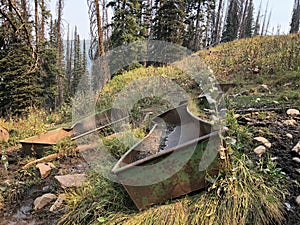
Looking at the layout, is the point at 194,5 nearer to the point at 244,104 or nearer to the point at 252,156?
the point at 244,104

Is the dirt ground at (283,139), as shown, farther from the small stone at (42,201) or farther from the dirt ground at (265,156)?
the small stone at (42,201)

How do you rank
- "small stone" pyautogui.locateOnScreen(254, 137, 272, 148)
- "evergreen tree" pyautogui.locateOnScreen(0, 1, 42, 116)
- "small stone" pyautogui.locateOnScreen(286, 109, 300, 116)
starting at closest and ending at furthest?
"small stone" pyautogui.locateOnScreen(254, 137, 272, 148), "small stone" pyautogui.locateOnScreen(286, 109, 300, 116), "evergreen tree" pyautogui.locateOnScreen(0, 1, 42, 116)

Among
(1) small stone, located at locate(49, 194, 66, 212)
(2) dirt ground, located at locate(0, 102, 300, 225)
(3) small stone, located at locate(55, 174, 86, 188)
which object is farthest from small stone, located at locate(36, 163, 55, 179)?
(1) small stone, located at locate(49, 194, 66, 212)

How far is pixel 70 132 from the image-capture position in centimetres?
459

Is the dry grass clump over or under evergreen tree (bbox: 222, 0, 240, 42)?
under

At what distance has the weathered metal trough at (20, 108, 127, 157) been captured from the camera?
4.15 metres

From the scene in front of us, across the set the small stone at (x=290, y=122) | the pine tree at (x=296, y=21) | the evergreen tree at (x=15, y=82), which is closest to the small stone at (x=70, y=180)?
the small stone at (x=290, y=122)

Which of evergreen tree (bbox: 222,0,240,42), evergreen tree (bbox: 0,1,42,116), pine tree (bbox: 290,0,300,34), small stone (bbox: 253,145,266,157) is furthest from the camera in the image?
evergreen tree (bbox: 222,0,240,42)

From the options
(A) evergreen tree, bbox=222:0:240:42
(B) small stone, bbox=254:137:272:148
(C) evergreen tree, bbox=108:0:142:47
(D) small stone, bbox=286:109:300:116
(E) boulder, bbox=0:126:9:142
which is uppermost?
(A) evergreen tree, bbox=222:0:240:42

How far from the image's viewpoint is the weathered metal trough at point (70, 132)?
4.15m

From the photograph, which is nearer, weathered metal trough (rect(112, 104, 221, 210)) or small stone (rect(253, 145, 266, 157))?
weathered metal trough (rect(112, 104, 221, 210))

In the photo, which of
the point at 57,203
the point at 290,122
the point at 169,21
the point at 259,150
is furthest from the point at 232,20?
the point at 57,203

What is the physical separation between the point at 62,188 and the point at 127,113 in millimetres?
2758

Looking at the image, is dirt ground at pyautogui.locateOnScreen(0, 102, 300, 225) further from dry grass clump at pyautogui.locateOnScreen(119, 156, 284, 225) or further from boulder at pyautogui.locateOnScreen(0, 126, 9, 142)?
boulder at pyautogui.locateOnScreen(0, 126, 9, 142)
